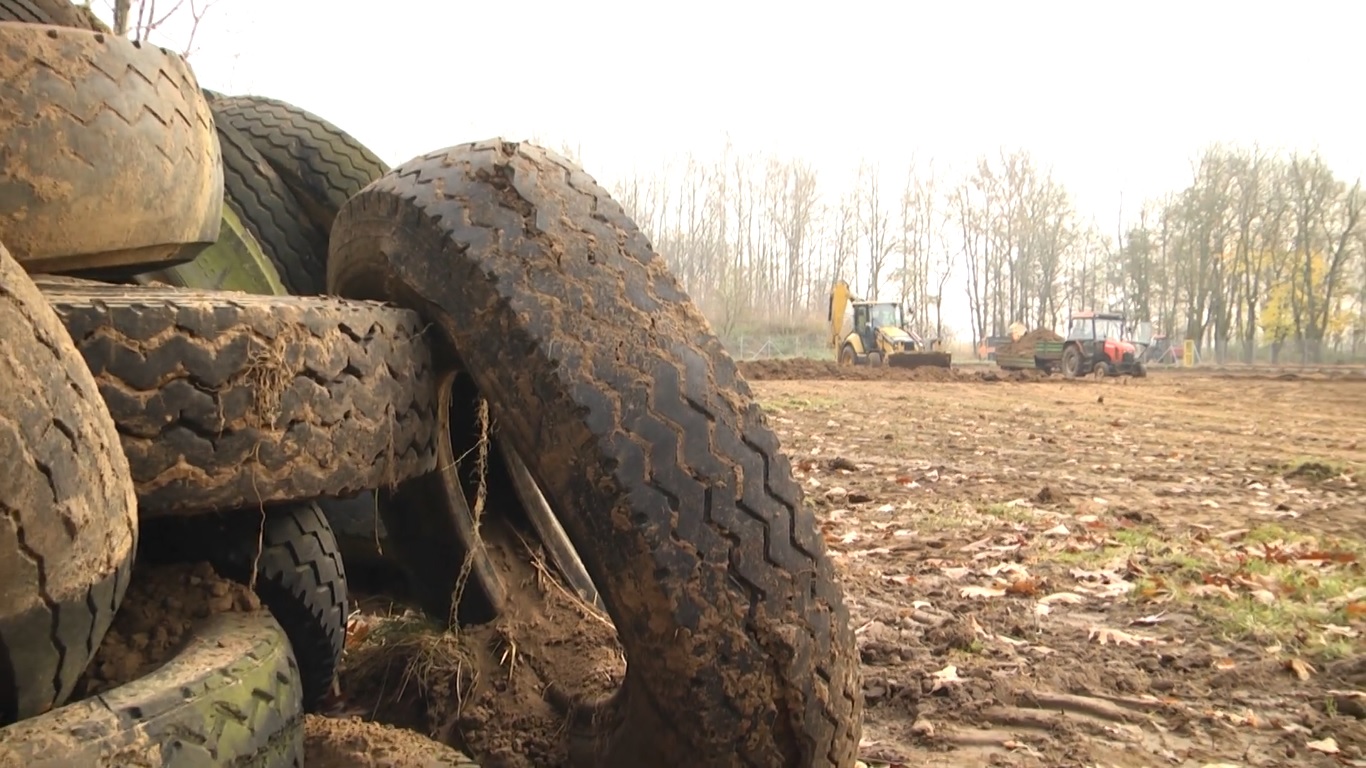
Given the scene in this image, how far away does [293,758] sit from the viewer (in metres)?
1.76

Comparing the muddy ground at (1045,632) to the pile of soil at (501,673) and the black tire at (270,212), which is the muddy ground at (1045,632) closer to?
the pile of soil at (501,673)

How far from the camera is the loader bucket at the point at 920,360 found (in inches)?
1230

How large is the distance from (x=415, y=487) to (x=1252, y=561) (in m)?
3.85

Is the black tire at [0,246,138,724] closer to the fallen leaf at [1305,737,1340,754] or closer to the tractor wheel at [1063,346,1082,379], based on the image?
the fallen leaf at [1305,737,1340,754]

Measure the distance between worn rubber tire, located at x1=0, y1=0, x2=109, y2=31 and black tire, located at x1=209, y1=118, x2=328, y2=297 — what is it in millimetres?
552

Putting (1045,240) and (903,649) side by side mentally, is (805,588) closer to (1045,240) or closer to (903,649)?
(903,649)

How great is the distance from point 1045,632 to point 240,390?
2.97 meters

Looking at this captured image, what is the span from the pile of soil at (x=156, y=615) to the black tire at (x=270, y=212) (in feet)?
6.82

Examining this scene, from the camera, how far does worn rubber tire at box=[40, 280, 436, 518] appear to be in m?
1.61

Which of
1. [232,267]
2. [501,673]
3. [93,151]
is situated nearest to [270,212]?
[232,267]

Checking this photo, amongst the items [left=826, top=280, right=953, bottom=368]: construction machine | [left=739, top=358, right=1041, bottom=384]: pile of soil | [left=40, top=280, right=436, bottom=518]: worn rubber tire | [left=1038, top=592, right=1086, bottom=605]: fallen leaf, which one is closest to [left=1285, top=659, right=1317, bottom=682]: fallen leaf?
[left=1038, top=592, right=1086, bottom=605]: fallen leaf

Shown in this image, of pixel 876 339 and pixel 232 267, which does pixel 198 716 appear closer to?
pixel 232 267

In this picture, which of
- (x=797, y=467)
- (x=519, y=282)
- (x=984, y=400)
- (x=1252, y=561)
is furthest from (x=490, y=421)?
(x=984, y=400)

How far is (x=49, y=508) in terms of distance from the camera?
50.9 inches
